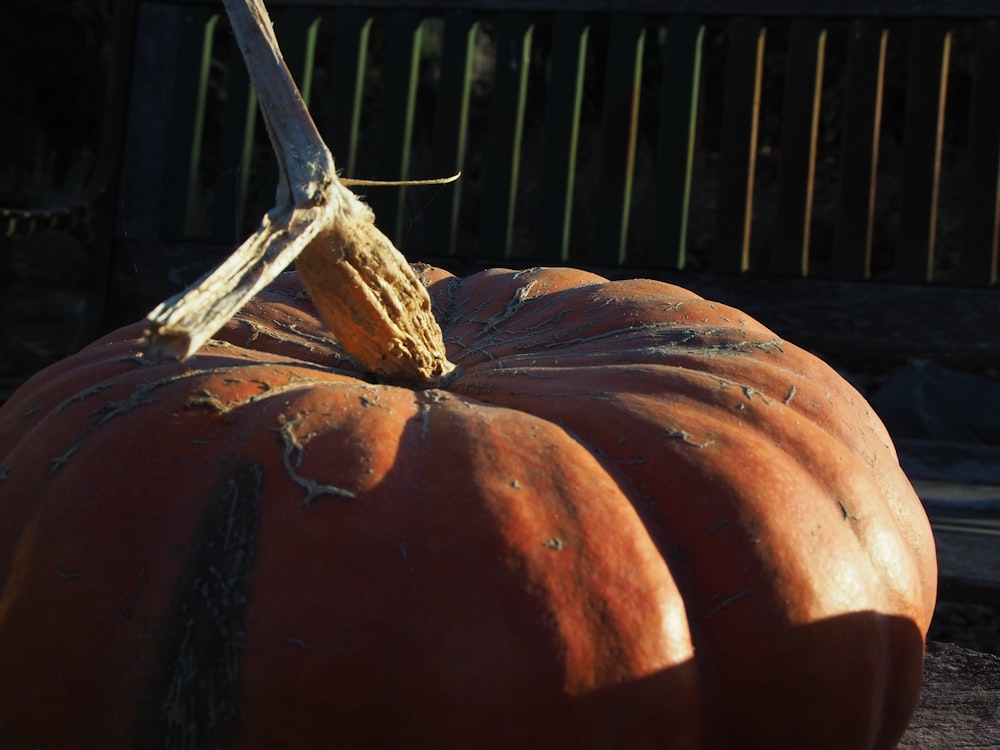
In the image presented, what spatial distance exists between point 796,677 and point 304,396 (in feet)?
2.05

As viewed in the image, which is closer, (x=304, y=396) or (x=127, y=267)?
(x=304, y=396)

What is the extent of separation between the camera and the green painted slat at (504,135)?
3.59 meters

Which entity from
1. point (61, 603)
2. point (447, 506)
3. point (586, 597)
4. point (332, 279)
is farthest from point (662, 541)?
point (61, 603)

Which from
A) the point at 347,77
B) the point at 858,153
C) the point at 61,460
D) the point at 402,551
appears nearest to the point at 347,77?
the point at 347,77

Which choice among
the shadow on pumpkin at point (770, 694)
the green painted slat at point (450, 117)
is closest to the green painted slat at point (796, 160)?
the green painted slat at point (450, 117)

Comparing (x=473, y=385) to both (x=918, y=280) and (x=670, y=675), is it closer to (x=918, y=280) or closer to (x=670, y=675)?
(x=670, y=675)

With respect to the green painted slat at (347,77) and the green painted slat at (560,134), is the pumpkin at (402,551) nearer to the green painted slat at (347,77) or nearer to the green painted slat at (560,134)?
the green painted slat at (560,134)

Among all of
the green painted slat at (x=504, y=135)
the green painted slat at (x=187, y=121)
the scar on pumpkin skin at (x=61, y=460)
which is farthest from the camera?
the green painted slat at (x=187, y=121)

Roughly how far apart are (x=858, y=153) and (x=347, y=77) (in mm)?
1630

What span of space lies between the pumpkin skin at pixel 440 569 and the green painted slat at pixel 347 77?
7.74 feet

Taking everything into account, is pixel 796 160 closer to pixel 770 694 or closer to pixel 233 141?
pixel 233 141

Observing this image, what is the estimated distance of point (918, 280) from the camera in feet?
11.2

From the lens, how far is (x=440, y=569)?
1.13 meters

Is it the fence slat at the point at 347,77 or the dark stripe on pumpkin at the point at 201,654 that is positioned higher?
the fence slat at the point at 347,77
